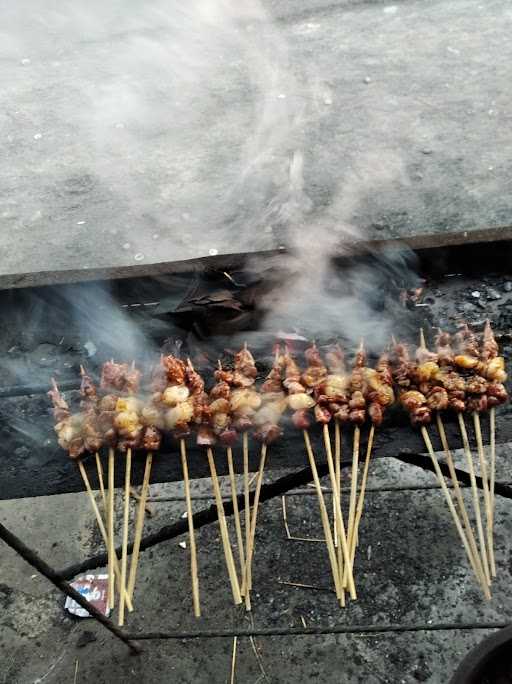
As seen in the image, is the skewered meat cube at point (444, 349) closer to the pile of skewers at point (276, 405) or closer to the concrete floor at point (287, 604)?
the pile of skewers at point (276, 405)

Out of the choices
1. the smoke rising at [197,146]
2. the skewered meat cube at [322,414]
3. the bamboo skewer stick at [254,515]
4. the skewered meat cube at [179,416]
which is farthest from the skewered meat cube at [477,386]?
the skewered meat cube at [179,416]

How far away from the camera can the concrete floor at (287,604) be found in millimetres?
4293

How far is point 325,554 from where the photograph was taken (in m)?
4.89

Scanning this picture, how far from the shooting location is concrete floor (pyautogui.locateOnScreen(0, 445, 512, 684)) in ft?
14.1

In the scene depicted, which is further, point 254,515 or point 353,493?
point 353,493

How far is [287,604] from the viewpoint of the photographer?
4625 millimetres

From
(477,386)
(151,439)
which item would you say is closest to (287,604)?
(151,439)

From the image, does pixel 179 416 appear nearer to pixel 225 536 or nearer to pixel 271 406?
pixel 271 406

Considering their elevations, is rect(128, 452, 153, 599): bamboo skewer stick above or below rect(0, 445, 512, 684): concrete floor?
above

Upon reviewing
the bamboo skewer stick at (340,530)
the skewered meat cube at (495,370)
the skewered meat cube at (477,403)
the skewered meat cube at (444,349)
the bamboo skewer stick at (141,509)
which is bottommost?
the bamboo skewer stick at (141,509)

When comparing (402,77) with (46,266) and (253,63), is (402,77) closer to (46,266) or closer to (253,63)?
(253,63)

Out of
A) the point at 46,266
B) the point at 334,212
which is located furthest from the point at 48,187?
the point at 334,212

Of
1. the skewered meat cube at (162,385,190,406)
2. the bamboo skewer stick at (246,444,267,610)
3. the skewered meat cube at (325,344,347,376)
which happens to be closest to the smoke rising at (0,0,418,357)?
the skewered meat cube at (325,344,347,376)

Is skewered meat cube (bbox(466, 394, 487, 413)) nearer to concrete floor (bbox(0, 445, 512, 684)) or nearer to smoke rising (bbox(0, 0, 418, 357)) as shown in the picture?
smoke rising (bbox(0, 0, 418, 357))
